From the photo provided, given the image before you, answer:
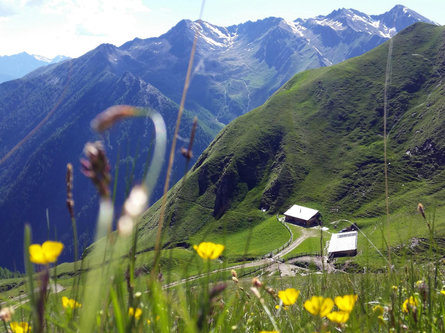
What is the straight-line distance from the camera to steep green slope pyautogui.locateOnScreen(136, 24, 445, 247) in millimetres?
126750

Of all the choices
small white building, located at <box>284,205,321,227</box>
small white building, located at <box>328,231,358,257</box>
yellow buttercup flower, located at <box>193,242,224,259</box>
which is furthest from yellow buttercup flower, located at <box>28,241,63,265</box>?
small white building, located at <box>284,205,321,227</box>

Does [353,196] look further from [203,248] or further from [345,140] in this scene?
[203,248]

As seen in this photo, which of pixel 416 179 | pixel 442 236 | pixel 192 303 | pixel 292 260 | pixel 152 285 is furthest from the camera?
pixel 416 179

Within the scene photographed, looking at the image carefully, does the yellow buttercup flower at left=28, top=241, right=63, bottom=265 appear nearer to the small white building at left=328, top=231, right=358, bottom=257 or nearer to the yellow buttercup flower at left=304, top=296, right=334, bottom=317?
the yellow buttercup flower at left=304, top=296, right=334, bottom=317

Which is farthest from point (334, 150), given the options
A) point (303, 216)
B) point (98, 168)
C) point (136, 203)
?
point (98, 168)

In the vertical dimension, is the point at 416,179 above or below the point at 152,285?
above

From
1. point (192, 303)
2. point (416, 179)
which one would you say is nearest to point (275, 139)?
point (416, 179)

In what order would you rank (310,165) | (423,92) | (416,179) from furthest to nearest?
(423,92), (310,165), (416,179)

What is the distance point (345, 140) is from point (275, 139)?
27.6 m

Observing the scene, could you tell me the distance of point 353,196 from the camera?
419 ft

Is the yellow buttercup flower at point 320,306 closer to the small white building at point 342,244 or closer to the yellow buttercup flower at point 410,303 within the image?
the yellow buttercup flower at point 410,303

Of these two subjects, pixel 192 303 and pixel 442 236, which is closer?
pixel 192 303

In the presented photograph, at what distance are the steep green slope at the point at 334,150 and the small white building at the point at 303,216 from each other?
4642 mm

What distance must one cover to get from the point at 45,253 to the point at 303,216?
12257cm
